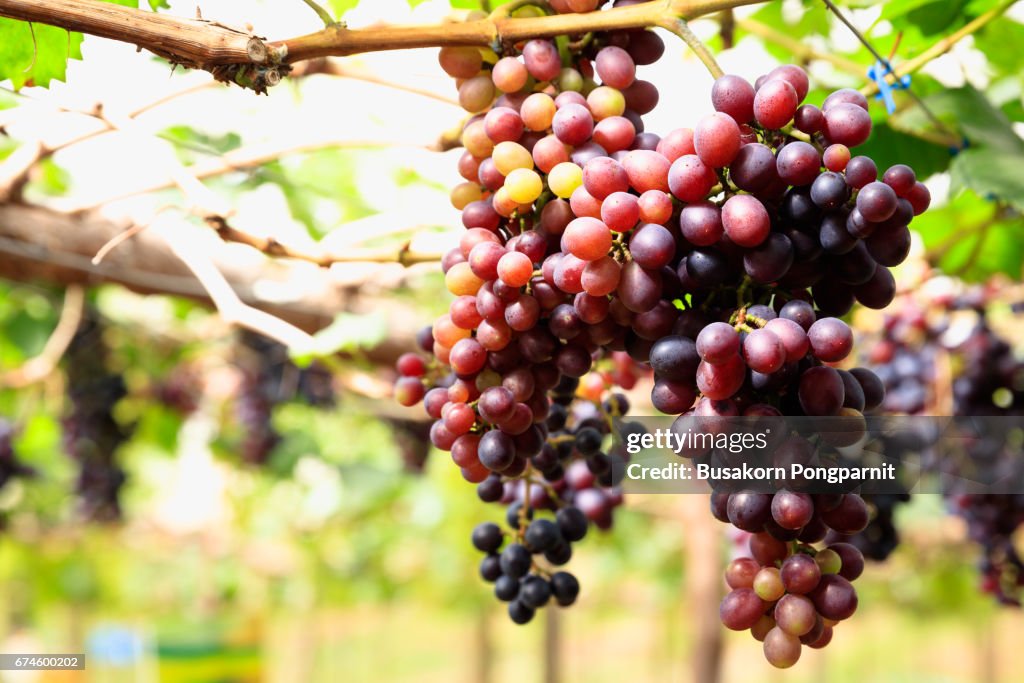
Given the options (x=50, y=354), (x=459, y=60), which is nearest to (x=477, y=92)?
(x=459, y=60)

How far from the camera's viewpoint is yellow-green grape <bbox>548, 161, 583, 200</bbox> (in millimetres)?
654

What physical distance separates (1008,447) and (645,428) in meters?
1.06

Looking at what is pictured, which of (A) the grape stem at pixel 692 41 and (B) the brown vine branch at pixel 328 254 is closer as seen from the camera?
(A) the grape stem at pixel 692 41

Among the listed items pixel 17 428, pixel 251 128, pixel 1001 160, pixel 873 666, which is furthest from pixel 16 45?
pixel 873 666

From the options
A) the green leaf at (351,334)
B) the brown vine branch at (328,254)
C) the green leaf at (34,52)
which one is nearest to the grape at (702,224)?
the brown vine branch at (328,254)

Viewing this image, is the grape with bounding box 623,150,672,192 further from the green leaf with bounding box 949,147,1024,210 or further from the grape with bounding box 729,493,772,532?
the green leaf with bounding box 949,147,1024,210

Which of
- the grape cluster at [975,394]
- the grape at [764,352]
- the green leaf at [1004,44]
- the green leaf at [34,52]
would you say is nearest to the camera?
the grape at [764,352]

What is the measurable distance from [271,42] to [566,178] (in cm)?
29

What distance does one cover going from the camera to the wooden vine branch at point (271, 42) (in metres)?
0.66

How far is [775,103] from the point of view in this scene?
0.59m

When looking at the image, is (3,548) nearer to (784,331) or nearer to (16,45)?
(16,45)

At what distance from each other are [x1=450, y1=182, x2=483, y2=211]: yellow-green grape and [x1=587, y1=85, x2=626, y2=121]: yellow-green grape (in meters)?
0.13

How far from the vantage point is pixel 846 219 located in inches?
22.9

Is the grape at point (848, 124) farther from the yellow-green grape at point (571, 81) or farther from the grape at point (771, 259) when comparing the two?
the yellow-green grape at point (571, 81)
